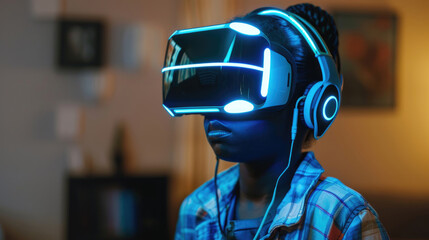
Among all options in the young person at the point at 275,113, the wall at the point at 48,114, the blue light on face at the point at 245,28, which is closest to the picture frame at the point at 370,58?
the wall at the point at 48,114

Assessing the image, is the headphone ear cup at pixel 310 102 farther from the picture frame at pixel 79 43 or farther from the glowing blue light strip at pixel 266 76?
the picture frame at pixel 79 43

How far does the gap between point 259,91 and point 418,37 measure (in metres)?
3.03

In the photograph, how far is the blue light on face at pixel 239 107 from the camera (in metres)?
0.76

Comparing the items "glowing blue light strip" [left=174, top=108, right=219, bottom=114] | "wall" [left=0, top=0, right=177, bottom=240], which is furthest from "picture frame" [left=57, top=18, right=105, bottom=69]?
"glowing blue light strip" [left=174, top=108, right=219, bottom=114]

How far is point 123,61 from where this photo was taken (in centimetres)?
313

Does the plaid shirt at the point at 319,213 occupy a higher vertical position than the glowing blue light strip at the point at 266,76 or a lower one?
lower

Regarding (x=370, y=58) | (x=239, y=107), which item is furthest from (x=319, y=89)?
(x=370, y=58)

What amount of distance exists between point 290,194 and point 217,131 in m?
0.19

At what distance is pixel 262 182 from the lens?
0.89 metres

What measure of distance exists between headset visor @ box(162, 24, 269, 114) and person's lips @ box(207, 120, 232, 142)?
0.05m

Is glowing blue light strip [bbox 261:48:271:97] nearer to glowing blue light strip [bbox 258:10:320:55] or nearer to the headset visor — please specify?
the headset visor

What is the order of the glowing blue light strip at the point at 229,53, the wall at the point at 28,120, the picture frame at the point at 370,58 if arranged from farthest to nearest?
1. the picture frame at the point at 370,58
2. the wall at the point at 28,120
3. the glowing blue light strip at the point at 229,53

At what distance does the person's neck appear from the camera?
87cm

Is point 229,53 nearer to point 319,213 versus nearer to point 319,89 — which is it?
point 319,89
